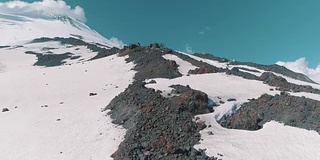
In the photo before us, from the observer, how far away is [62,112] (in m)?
29.8

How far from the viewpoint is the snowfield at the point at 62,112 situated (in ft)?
72.7

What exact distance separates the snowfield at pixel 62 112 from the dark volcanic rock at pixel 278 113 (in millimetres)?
8131

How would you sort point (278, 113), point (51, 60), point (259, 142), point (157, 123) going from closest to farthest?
point (259, 142)
point (157, 123)
point (278, 113)
point (51, 60)

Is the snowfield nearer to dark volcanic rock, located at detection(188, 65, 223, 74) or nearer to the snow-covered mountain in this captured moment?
the snow-covered mountain

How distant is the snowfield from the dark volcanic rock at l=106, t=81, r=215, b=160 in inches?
43.0

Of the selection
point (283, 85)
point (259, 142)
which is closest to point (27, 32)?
point (283, 85)

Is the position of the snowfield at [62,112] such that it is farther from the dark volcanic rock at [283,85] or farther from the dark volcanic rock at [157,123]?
the dark volcanic rock at [283,85]

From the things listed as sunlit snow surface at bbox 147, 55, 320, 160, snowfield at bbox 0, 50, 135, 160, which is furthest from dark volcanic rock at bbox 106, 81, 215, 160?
snowfield at bbox 0, 50, 135, 160

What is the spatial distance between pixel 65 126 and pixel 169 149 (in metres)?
9.91

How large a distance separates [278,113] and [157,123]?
8576 mm

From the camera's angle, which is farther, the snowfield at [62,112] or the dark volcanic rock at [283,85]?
the dark volcanic rock at [283,85]

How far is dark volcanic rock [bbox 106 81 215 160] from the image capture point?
19625 millimetres

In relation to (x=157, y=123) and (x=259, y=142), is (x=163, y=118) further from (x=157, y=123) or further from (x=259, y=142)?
(x=259, y=142)

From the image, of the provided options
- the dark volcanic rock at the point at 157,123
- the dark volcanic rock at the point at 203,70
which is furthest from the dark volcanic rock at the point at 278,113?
the dark volcanic rock at the point at 203,70
